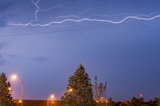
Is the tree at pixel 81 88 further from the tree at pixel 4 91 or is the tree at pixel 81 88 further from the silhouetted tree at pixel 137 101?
the silhouetted tree at pixel 137 101

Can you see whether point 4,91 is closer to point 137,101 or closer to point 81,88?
point 81,88

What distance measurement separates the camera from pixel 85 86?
4812 centimetres

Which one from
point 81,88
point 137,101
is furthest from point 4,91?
point 137,101

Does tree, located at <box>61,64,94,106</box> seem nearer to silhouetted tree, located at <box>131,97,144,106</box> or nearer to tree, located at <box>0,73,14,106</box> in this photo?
tree, located at <box>0,73,14,106</box>

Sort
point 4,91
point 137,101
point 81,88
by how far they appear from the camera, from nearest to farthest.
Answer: point 81,88 < point 4,91 < point 137,101

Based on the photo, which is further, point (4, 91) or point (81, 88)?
point (4, 91)

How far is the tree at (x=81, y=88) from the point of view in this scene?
4825cm

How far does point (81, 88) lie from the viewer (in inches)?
1909

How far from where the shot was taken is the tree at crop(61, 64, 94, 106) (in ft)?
158

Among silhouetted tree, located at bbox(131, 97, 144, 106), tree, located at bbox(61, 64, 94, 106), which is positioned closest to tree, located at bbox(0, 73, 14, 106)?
tree, located at bbox(61, 64, 94, 106)

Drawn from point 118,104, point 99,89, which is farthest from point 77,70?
point 99,89

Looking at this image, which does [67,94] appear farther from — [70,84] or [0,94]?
[0,94]

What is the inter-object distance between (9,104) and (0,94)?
1.48 meters

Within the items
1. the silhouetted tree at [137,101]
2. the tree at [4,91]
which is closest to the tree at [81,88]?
the tree at [4,91]
